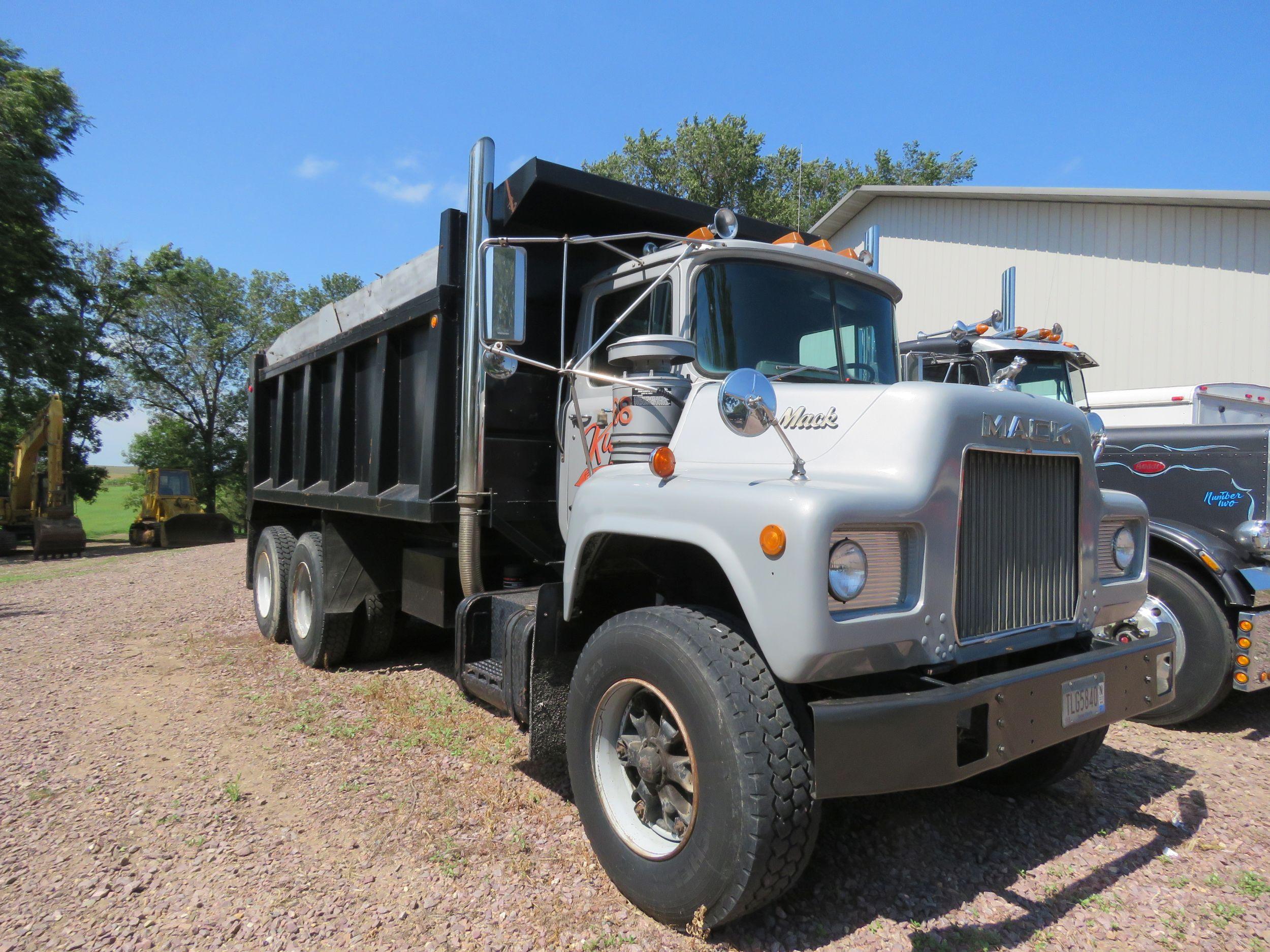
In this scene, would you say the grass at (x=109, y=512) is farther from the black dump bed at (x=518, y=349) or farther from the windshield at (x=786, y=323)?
the windshield at (x=786, y=323)

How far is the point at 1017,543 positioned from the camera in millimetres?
2836

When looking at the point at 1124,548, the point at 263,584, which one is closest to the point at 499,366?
the point at 1124,548

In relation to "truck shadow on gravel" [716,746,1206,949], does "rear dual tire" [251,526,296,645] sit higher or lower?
higher

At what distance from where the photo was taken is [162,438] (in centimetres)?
3769

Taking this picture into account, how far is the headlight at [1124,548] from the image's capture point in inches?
134

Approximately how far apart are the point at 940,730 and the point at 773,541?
2.29 feet

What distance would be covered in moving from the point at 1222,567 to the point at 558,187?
169 inches

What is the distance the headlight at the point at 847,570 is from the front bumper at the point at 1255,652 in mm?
3448

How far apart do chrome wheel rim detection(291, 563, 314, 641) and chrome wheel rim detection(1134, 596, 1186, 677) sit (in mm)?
5696

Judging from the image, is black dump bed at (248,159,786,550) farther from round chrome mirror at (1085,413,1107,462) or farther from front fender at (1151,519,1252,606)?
front fender at (1151,519,1252,606)

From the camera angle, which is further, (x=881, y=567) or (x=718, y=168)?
(x=718, y=168)

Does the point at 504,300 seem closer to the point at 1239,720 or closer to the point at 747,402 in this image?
the point at 747,402

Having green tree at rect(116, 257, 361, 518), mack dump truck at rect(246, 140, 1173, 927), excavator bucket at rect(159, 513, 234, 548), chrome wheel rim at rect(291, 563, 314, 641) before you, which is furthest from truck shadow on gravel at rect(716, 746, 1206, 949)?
green tree at rect(116, 257, 361, 518)

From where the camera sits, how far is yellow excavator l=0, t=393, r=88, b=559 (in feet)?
65.9
